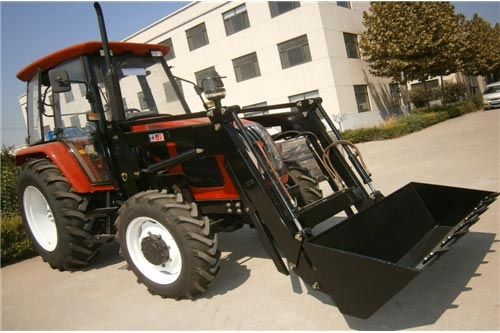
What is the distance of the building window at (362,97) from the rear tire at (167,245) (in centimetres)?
1842

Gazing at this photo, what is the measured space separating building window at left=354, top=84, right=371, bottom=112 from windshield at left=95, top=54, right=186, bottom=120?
17012 millimetres

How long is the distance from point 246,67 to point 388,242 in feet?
65.1

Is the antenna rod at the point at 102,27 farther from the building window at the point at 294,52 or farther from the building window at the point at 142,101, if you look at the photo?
the building window at the point at 294,52

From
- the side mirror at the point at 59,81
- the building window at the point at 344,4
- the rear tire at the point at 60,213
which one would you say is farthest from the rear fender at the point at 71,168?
the building window at the point at 344,4

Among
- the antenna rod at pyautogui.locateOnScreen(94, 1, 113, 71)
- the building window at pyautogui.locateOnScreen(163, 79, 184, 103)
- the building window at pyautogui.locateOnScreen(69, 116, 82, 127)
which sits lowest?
the building window at pyautogui.locateOnScreen(69, 116, 82, 127)

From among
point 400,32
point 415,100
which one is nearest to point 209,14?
point 400,32

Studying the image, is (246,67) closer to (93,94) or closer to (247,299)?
(93,94)

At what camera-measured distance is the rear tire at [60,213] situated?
4.44m

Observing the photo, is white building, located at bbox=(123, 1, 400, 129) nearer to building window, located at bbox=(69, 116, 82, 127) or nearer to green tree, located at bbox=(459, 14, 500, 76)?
green tree, located at bbox=(459, 14, 500, 76)

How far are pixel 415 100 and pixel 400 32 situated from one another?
11789mm

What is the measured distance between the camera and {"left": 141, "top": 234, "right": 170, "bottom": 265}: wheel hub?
355 cm

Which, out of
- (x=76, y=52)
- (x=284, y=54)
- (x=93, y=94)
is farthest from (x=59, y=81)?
(x=284, y=54)

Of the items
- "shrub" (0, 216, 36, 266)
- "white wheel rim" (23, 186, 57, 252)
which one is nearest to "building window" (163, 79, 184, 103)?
"white wheel rim" (23, 186, 57, 252)

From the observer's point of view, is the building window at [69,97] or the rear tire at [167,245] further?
the building window at [69,97]
